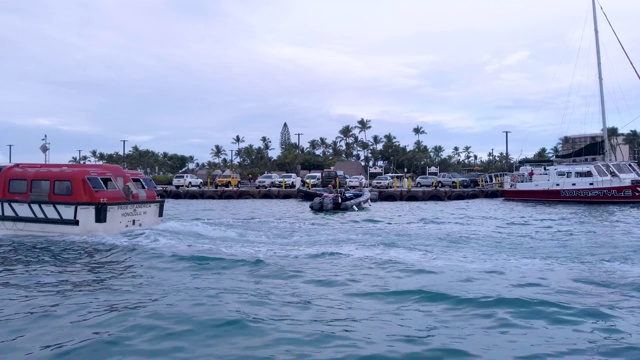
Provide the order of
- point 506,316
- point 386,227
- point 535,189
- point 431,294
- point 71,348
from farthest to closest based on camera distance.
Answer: point 535,189, point 386,227, point 431,294, point 506,316, point 71,348

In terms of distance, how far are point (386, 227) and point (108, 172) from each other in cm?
997

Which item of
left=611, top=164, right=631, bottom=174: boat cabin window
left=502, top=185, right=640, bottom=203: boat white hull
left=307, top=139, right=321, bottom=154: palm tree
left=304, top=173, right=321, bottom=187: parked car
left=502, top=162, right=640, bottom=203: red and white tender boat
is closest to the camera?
left=502, top=185, right=640, bottom=203: boat white hull

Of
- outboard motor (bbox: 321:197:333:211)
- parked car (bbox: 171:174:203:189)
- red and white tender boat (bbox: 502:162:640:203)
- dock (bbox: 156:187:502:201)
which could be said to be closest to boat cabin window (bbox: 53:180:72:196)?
outboard motor (bbox: 321:197:333:211)

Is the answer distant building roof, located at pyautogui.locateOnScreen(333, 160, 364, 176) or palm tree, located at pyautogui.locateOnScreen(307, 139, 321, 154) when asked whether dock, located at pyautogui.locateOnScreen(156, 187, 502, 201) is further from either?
palm tree, located at pyautogui.locateOnScreen(307, 139, 321, 154)

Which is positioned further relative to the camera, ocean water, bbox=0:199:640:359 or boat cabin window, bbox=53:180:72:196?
boat cabin window, bbox=53:180:72:196

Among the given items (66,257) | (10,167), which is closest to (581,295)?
(66,257)

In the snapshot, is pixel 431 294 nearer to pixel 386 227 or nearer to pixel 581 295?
pixel 581 295

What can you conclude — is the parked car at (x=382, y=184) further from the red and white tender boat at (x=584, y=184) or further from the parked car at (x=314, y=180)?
the red and white tender boat at (x=584, y=184)

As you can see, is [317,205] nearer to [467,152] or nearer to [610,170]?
[610,170]

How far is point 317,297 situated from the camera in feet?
31.8

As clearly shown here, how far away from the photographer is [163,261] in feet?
42.9

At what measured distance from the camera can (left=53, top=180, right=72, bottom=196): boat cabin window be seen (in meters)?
17.3

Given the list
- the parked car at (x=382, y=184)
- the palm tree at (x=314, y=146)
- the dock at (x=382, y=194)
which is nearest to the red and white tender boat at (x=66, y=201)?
the dock at (x=382, y=194)

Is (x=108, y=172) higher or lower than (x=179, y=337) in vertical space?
higher
